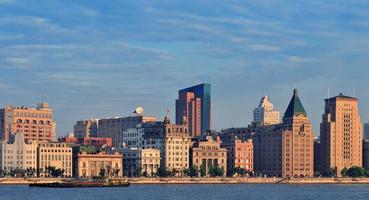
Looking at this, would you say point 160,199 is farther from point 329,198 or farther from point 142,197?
point 329,198

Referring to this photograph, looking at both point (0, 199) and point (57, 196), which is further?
point (57, 196)

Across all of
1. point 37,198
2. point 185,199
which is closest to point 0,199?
point 37,198

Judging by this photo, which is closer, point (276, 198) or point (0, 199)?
point (0, 199)

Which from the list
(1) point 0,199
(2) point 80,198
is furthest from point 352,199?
(1) point 0,199

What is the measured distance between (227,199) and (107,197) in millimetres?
20315

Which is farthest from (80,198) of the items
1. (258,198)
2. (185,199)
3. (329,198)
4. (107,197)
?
(329,198)

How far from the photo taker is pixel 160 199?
540ft

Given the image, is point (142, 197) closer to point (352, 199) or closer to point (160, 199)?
point (160, 199)

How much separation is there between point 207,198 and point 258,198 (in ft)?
32.8

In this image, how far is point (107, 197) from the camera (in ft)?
561

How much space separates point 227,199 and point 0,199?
120ft

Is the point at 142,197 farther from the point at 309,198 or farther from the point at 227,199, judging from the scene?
the point at 309,198

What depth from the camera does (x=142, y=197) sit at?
17225cm

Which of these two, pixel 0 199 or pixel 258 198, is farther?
pixel 258 198
